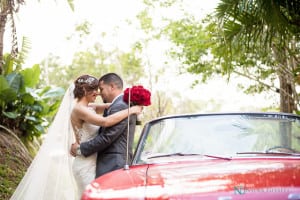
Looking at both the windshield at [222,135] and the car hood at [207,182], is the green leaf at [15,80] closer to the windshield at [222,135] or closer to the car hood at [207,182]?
the windshield at [222,135]

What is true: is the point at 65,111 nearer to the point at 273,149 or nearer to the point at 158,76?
the point at 273,149

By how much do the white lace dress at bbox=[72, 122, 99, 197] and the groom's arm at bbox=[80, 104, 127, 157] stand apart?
0.12 metres

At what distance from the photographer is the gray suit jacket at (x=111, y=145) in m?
4.58

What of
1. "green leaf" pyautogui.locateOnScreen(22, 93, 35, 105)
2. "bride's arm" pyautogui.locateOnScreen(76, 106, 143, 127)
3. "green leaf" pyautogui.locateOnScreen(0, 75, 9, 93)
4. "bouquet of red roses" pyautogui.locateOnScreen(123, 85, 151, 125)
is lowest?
"bride's arm" pyautogui.locateOnScreen(76, 106, 143, 127)

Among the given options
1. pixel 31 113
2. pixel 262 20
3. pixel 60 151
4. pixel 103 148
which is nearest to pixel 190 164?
pixel 103 148

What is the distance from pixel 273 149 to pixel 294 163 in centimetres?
52

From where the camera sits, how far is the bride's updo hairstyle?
15.9 ft

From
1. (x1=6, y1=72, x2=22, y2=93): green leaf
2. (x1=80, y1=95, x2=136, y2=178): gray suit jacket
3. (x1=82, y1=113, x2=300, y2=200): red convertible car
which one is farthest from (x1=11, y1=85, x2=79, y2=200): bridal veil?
(x1=6, y1=72, x2=22, y2=93): green leaf

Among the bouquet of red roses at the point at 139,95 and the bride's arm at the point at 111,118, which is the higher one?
the bouquet of red roses at the point at 139,95

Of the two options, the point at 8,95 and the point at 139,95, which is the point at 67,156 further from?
the point at 8,95

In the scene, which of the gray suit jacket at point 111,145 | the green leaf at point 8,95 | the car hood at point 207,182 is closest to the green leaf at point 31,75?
the green leaf at point 8,95

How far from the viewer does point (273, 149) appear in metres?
3.64

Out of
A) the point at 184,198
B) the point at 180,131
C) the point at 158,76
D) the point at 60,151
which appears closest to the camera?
the point at 184,198

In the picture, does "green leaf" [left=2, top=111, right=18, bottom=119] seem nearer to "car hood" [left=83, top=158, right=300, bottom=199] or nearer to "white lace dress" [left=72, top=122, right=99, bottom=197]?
"white lace dress" [left=72, top=122, right=99, bottom=197]
